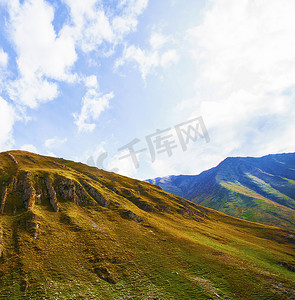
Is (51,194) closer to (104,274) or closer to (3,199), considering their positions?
(3,199)

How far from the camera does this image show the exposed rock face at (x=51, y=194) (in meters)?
49.8

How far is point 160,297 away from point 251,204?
222370 mm

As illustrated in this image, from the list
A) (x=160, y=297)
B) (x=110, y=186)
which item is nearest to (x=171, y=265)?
(x=160, y=297)

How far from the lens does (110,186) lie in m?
91.8

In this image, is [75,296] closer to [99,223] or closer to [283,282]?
[99,223]

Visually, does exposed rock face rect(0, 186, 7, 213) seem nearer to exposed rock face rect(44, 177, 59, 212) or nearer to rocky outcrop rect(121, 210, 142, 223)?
exposed rock face rect(44, 177, 59, 212)

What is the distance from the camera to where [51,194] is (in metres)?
54.0

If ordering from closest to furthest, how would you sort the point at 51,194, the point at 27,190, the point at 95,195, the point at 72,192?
the point at 27,190, the point at 51,194, the point at 72,192, the point at 95,195

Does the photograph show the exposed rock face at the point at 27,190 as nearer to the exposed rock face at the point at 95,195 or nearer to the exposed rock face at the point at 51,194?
the exposed rock face at the point at 51,194

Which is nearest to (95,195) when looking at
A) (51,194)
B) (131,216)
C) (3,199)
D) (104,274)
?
(51,194)

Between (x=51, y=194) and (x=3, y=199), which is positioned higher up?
(x=3, y=199)

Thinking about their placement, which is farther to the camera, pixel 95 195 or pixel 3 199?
pixel 95 195

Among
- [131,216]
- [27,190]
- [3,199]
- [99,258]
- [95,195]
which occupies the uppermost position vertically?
[27,190]

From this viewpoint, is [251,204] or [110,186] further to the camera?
[251,204]
